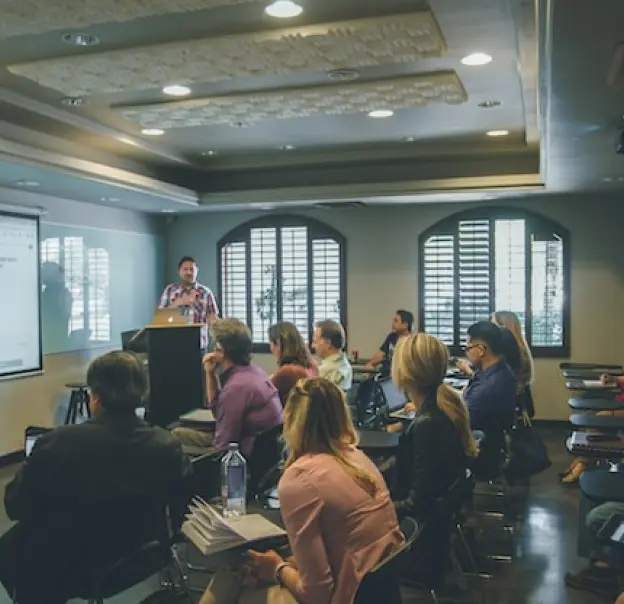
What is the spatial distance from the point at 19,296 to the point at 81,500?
4719 millimetres

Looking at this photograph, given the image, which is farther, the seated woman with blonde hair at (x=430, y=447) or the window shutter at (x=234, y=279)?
the window shutter at (x=234, y=279)

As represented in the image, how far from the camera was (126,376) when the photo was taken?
266cm

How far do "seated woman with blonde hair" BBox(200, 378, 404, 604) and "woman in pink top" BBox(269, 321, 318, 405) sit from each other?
219 cm

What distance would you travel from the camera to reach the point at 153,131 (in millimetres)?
6098

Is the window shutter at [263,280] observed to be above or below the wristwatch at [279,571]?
above

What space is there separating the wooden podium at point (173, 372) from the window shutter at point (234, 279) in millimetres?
3687

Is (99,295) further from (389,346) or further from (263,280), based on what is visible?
(389,346)

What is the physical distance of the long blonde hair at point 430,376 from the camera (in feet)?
10.1

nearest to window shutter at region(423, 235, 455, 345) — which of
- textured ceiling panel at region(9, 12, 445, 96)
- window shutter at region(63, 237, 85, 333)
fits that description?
window shutter at region(63, 237, 85, 333)

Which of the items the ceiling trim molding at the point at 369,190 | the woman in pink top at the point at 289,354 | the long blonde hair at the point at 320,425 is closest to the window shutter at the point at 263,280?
the ceiling trim molding at the point at 369,190

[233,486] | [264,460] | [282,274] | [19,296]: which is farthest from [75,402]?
[233,486]

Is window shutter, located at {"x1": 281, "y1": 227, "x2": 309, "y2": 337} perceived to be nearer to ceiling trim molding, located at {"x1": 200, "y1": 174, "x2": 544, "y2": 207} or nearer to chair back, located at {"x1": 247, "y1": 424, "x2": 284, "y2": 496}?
ceiling trim molding, located at {"x1": 200, "y1": 174, "x2": 544, "y2": 207}

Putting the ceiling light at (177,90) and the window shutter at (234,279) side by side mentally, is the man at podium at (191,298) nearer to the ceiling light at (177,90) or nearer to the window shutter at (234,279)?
the window shutter at (234,279)

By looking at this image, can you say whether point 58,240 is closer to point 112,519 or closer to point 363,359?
point 363,359
